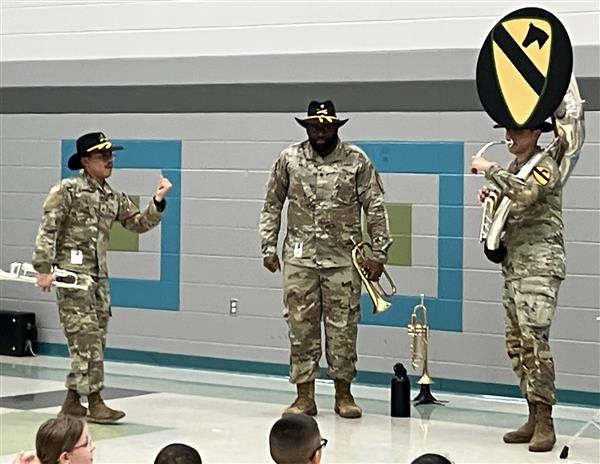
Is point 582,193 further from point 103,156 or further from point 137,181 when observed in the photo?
point 137,181

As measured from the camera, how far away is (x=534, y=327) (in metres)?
8.66

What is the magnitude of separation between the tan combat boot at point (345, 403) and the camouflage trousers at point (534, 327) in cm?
144

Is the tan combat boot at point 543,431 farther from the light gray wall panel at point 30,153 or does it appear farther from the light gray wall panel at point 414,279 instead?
the light gray wall panel at point 30,153

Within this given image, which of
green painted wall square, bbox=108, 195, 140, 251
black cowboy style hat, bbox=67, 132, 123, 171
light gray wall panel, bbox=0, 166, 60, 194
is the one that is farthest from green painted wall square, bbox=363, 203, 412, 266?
light gray wall panel, bbox=0, 166, 60, 194

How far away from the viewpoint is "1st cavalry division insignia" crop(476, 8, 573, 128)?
28.3ft

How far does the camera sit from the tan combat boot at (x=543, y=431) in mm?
8758

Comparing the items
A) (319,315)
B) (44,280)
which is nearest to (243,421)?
(319,315)

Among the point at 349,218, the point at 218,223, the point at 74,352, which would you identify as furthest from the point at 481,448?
the point at 218,223

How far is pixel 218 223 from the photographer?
40.5 feet

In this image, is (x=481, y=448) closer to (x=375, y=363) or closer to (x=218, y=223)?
(x=375, y=363)

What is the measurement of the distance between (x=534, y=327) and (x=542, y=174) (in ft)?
2.90

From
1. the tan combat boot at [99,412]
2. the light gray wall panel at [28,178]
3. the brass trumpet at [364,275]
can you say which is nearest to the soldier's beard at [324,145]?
the brass trumpet at [364,275]

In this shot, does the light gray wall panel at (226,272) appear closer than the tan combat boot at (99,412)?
No

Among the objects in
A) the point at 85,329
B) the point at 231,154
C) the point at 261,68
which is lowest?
the point at 85,329
